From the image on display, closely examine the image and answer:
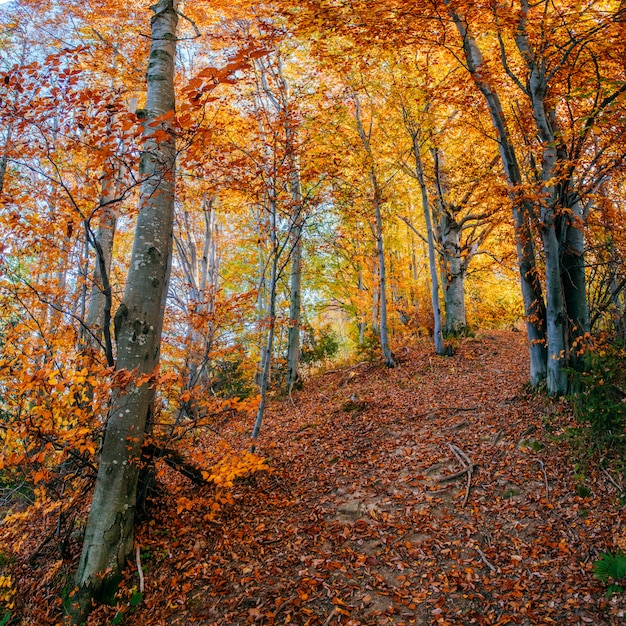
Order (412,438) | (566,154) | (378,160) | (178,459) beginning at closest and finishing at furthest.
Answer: (178,459) → (566,154) → (412,438) → (378,160)

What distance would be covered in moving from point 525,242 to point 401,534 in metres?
5.09

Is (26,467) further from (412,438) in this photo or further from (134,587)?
(412,438)

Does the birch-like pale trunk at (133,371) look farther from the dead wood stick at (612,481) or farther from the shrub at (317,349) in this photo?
the shrub at (317,349)

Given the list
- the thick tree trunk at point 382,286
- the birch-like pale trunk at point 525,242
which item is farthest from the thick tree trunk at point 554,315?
the thick tree trunk at point 382,286

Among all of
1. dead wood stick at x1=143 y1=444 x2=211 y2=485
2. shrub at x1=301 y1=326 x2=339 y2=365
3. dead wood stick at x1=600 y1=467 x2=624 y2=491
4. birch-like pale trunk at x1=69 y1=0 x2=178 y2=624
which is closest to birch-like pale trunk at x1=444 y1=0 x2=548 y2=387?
dead wood stick at x1=600 y1=467 x2=624 y2=491

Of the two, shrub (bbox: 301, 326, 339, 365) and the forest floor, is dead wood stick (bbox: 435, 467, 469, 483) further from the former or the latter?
shrub (bbox: 301, 326, 339, 365)

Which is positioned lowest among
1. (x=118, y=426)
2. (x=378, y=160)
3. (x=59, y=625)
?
(x=59, y=625)

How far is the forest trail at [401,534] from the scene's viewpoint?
12.0 feet

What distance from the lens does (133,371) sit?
12.5 feet

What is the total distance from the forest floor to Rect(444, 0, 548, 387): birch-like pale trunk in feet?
2.42

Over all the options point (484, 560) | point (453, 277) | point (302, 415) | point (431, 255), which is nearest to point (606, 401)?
point (484, 560)

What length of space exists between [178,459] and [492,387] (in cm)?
636

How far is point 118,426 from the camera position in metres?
4.15

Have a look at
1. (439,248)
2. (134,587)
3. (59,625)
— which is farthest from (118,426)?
(439,248)
